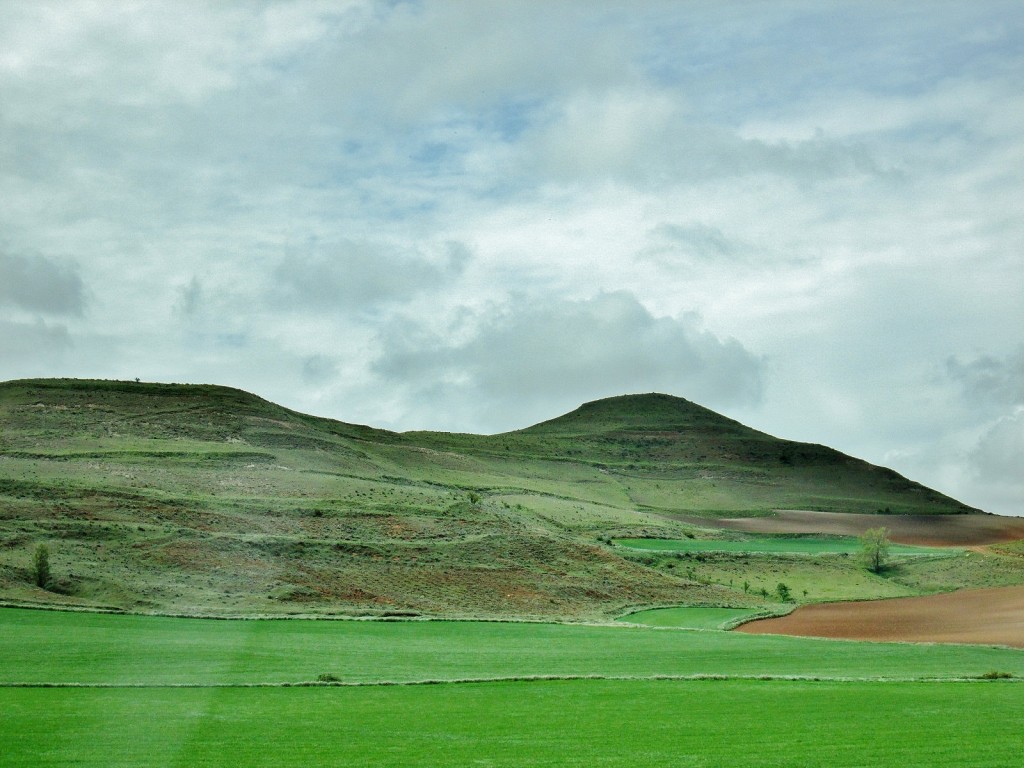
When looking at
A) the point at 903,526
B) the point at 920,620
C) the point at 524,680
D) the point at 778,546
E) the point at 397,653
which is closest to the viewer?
Result: the point at 524,680

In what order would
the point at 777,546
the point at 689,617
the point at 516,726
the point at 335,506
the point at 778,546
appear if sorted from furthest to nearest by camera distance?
the point at 778,546, the point at 777,546, the point at 335,506, the point at 689,617, the point at 516,726

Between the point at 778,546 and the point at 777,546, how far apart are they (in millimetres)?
181

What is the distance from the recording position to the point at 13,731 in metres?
25.6

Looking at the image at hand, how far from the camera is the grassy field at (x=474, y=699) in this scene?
25.1 m

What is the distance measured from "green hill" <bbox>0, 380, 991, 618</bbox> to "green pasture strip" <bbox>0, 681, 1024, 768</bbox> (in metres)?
28.1

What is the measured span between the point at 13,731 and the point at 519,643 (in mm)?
27848

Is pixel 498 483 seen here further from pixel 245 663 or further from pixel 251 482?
pixel 245 663

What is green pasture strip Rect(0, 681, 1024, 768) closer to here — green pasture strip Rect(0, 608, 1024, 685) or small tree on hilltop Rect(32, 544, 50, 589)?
green pasture strip Rect(0, 608, 1024, 685)

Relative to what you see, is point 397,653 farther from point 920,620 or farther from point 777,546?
point 777,546

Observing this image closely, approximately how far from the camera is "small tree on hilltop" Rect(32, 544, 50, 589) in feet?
204

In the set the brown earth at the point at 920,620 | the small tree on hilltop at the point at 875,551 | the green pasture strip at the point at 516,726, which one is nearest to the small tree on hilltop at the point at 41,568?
the green pasture strip at the point at 516,726

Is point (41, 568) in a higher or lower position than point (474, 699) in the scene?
higher

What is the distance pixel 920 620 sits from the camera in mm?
67062

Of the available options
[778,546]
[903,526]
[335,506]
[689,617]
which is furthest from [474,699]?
[903,526]
